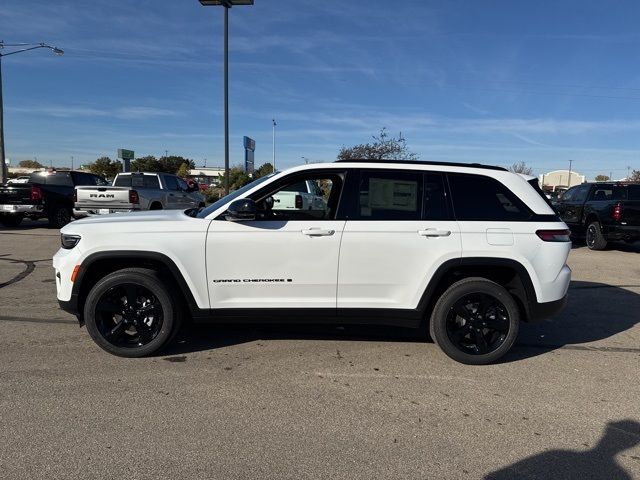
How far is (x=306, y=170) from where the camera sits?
4625 millimetres

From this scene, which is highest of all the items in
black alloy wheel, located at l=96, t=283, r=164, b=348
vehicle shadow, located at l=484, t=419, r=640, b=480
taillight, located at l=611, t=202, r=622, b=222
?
taillight, located at l=611, t=202, r=622, b=222

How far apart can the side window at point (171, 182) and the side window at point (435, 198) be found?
13.5 meters

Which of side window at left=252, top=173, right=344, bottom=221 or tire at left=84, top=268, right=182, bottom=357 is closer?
tire at left=84, top=268, right=182, bottom=357

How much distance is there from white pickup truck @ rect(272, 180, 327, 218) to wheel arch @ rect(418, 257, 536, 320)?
4.04ft

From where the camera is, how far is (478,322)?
455 centimetres

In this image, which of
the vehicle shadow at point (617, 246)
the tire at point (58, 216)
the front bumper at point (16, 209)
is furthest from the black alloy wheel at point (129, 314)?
the tire at point (58, 216)

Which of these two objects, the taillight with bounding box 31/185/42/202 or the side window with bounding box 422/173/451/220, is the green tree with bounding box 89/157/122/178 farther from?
the side window with bounding box 422/173/451/220

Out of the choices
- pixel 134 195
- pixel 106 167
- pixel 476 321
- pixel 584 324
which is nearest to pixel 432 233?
pixel 476 321

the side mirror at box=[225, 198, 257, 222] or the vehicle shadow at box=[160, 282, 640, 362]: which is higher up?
the side mirror at box=[225, 198, 257, 222]

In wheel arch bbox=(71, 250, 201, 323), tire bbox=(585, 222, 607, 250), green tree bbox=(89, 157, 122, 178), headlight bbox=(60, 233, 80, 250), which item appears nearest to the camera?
wheel arch bbox=(71, 250, 201, 323)

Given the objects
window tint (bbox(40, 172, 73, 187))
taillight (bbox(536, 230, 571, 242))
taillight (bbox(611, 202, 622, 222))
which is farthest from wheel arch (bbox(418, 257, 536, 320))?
window tint (bbox(40, 172, 73, 187))

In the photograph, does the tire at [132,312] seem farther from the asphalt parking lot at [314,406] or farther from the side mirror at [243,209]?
the side mirror at [243,209]

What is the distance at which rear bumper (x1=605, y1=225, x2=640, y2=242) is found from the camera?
38.9ft

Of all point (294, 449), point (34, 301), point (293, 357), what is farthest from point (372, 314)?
point (34, 301)
